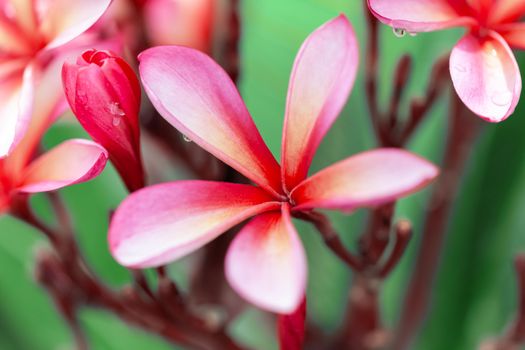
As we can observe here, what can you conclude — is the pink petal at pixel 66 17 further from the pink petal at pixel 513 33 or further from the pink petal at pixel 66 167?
the pink petal at pixel 513 33

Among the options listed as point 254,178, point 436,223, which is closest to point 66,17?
point 254,178

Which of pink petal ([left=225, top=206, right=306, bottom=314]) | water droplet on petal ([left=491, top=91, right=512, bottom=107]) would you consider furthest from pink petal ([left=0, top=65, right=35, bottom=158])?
water droplet on petal ([left=491, top=91, right=512, bottom=107])

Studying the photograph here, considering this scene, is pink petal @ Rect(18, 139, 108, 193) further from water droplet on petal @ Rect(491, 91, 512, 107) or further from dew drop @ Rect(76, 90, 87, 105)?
water droplet on petal @ Rect(491, 91, 512, 107)

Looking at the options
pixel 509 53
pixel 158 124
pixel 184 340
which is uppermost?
pixel 509 53

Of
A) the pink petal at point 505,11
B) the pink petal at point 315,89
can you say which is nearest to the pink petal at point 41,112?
the pink petal at point 315,89

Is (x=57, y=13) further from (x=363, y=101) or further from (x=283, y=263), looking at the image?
(x=363, y=101)

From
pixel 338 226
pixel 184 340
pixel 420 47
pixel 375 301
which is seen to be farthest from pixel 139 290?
pixel 420 47

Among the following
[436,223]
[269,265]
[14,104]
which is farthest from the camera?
[436,223]

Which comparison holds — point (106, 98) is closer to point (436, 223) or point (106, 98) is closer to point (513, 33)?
point (513, 33)
